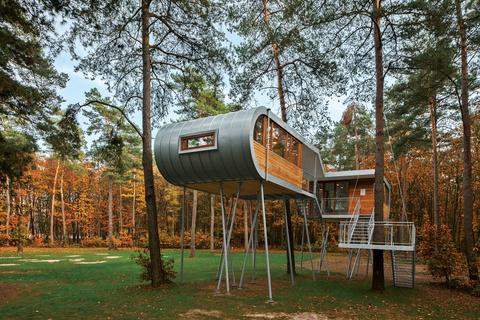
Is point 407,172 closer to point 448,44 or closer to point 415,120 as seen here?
point 415,120

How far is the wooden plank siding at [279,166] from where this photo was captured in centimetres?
1007

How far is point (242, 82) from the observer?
15.2 m

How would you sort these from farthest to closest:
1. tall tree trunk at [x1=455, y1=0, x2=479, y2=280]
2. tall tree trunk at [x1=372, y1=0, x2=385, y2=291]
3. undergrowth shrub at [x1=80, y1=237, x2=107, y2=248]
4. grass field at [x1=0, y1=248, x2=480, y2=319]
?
undergrowth shrub at [x1=80, y1=237, x2=107, y2=248] < tall tree trunk at [x1=455, y1=0, x2=479, y2=280] < tall tree trunk at [x1=372, y1=0, x2=385, y2=291] < grass field at [x1=0, y1=248, x2=480, y2=319]

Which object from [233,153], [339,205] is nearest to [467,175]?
[339,205]

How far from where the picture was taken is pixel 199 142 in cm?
1064

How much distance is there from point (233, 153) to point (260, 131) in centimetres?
111

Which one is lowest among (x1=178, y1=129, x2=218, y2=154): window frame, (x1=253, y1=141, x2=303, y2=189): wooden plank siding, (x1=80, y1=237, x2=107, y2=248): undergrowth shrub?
(x1=80, y1=237, x2=107, y2=248): undergrowth shrub

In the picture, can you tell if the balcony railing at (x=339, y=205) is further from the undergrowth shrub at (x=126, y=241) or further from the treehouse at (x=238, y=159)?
the undergrowth shrub at (x=126, y=241)

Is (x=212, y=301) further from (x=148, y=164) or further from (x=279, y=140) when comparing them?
(x=279, y=140)

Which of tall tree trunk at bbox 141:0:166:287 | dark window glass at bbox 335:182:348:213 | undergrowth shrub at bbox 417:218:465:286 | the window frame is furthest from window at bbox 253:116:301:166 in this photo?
undergrowth shrub at bbox 417:218:465:286

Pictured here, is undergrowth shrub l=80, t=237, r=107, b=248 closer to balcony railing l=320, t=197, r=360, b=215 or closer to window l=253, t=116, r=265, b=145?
balcony railing l=320, t=197, r=360, b=215

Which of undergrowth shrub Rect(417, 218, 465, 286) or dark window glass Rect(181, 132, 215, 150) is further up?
dark window glass Rect(181, 132, 215, 150)

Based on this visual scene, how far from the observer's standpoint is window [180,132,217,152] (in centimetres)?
1014

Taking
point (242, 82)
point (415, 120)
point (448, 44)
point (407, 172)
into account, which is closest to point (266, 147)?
point (242, 82)
